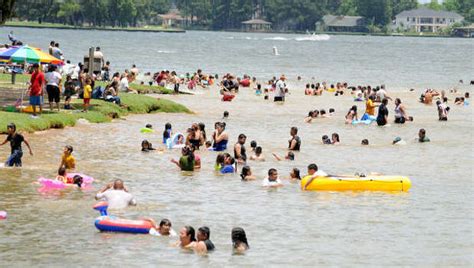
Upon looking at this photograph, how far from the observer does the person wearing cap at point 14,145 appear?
90.0 feet

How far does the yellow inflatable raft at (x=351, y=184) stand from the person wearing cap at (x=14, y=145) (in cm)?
720

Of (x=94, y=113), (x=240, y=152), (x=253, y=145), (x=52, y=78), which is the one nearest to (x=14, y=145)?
(x=240, y=152)

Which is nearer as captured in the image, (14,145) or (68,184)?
(68,184)

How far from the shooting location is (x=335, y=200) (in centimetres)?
2588

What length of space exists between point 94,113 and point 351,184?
15.0m

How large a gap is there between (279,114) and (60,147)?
1854 centimetres

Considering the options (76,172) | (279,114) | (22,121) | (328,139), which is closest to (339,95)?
(279,114)

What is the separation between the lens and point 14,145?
2761 centimetres

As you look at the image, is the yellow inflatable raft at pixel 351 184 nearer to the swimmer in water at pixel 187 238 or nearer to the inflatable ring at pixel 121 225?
the inflatable ring at pixel 121 225

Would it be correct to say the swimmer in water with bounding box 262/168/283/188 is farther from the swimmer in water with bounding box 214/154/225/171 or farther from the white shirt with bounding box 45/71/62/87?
the white shirt with bounding box 45/71/62/87

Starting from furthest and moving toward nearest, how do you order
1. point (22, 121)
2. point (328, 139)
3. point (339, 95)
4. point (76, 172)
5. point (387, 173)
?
point (339, 95) < point (328, 139) < point (22, 121) < point (387, 173) < point (76, 172)

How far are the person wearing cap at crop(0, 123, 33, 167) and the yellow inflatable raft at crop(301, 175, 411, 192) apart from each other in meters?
7.20

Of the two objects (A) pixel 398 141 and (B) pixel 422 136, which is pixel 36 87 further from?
(B) pixel 422 136

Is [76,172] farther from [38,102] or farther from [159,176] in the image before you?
[38,102]
